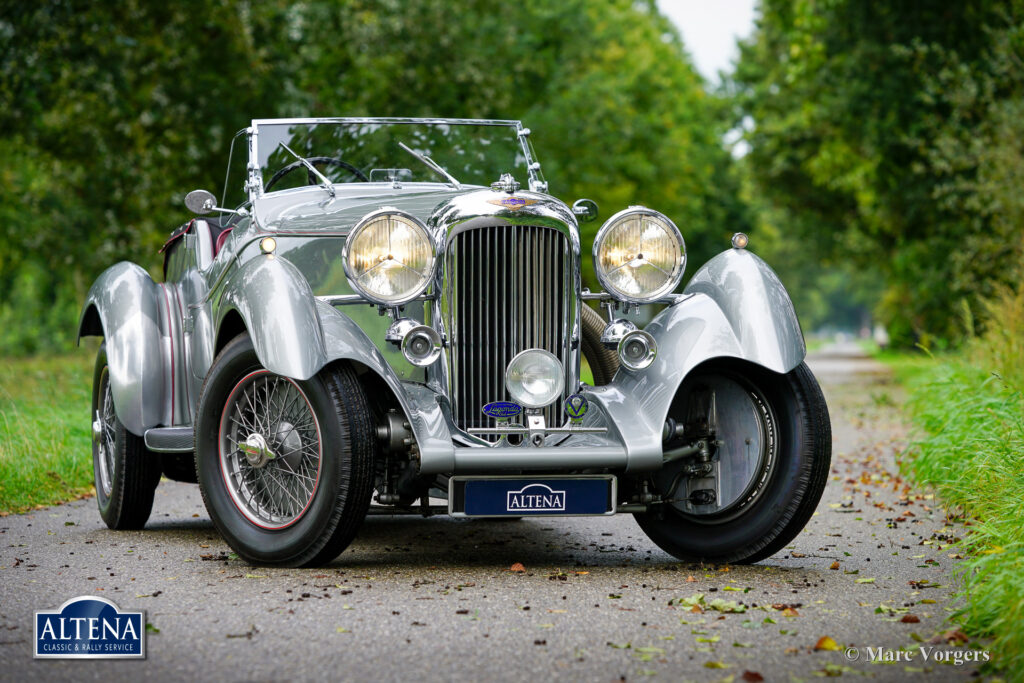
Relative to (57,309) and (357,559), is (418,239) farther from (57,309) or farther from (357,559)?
(57,309)

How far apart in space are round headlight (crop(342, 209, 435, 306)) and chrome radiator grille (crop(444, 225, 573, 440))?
19cm

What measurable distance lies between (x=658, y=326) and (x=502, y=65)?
1935 centimetres

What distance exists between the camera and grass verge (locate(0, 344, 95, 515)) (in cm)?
822

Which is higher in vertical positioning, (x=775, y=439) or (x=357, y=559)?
(x=775, y=439)

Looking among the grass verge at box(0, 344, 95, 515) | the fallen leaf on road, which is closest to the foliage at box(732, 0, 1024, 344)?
the grass verge at box(0, 344, 95, 515)

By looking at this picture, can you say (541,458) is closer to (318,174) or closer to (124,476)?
(318,174)

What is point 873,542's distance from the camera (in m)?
6.57

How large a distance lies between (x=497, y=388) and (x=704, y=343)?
94cm

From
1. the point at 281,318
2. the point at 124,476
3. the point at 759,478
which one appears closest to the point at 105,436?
the point at 124,476

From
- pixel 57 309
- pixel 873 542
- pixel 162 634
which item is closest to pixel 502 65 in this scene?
pixel 57 309

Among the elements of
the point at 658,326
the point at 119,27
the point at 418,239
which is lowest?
the point at 658,326

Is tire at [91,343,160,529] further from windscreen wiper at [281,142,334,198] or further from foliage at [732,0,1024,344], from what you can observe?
foliage at [732,0,1024,344]

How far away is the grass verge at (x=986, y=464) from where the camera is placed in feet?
14.2

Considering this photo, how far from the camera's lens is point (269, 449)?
18.3 ft
